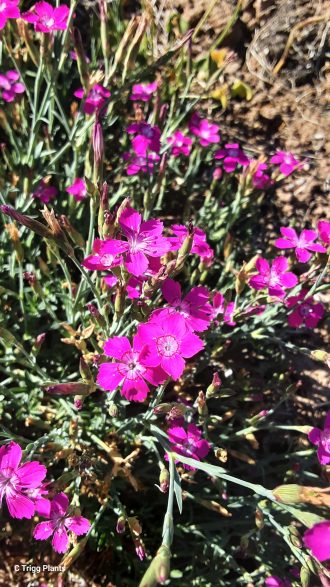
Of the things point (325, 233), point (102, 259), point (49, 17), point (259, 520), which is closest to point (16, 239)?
point (102, 259)

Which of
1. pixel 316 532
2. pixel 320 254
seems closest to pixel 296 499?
pixel 316 532

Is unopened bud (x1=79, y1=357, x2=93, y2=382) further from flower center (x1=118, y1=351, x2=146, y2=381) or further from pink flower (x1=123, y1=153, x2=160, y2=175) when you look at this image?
pink flower (x1=123, y1=153, x2=160, y2=175)

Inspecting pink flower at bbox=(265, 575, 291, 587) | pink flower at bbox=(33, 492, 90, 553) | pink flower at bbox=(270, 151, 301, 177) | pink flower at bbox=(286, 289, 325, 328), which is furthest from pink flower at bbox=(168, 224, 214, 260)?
pink flower at bbox=(265, 575, 291, 587)

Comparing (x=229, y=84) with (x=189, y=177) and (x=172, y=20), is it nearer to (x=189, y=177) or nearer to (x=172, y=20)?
(x=172, y=20)

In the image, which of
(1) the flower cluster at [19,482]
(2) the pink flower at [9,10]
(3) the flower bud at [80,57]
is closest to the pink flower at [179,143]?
(3) the flower bud at [80,57]

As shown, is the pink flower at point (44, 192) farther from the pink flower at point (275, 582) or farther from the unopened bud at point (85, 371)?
the pink flower at point (275, 582)

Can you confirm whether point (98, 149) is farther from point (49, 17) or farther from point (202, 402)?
point (202, 402)
